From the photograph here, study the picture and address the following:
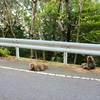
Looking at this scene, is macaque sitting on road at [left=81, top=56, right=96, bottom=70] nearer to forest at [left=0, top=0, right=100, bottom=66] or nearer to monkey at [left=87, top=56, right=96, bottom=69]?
monkey at [left=87, top=56, right=96, bottom=69]

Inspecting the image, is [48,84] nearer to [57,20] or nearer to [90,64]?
[90,64]

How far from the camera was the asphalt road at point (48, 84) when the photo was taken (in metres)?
3.51

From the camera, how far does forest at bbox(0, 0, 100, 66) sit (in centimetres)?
1056

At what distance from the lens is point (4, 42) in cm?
713

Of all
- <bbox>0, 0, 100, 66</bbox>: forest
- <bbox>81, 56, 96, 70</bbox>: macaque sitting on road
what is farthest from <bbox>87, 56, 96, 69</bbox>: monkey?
<bbox>0, 0, 100, 66</bbox>: forest

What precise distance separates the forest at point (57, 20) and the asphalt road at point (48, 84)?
4668 mm

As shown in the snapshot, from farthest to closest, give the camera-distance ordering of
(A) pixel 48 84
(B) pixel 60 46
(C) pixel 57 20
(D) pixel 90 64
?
(C) pixel 57 20 < (B) pixel 60 46 < (D) pixel 90 64 < (A) pixel 48 84

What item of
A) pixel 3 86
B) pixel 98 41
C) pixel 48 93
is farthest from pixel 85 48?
pixel 98 41

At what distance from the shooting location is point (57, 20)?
1102cm

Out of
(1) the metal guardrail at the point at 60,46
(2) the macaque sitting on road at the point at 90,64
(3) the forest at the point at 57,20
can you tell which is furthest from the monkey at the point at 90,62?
(3) the forest at the point at 57,20

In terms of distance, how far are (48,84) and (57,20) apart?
24.2ft

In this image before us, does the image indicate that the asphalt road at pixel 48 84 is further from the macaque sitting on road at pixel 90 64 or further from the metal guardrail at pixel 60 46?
the metal guardrail at pixel 60 46

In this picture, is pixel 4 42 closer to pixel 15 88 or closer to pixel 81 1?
pixel 15 88

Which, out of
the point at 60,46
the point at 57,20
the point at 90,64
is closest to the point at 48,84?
the point at 90,64
